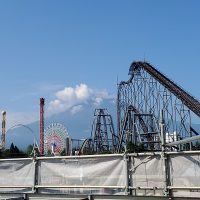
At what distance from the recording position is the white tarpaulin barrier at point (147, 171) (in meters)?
7.88

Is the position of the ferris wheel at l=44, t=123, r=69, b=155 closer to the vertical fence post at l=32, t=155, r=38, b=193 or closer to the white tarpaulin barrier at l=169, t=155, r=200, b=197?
the vertical fence post at l=32, t=155, r=38, b=193

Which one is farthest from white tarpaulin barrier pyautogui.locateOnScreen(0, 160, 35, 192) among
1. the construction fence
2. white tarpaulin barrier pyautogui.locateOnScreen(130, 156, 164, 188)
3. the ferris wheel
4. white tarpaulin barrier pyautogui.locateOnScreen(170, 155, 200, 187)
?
the ferris wheel

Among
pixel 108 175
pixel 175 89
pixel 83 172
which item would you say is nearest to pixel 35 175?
pixel 83 172

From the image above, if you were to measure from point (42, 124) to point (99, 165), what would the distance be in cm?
6636

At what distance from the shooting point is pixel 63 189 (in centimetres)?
884

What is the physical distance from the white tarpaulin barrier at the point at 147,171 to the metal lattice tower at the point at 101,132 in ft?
170

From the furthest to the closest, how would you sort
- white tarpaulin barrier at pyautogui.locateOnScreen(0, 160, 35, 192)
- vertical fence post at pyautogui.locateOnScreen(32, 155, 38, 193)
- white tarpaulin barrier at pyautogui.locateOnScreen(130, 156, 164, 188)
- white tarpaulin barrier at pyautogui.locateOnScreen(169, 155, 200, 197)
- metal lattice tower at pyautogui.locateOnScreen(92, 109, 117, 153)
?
metal lattice tower at pyautogui.locateOnScreen(92, 109, 117, 153) < white tarpaulin barrier at pyautogui.locateOnScreen(0, 160, 35, 192) < vertical fence post at pyautogui.locateOnScreen(32, 155, 38, 193) < white tarpaulin barrier at pyautogui.locateOnScreen(130, 156, 164, 188) < white tarpaulin barrier at pyautogui.locateOnScreen(169, 155, 200, 197)

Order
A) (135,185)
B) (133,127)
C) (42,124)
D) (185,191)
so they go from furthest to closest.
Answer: (42,124), (133,127), (135,185), (185,191)

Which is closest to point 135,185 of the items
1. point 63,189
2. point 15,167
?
point 63,189

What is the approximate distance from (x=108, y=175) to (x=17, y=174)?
94.2 inches

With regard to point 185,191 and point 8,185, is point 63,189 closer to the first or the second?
point 8,185

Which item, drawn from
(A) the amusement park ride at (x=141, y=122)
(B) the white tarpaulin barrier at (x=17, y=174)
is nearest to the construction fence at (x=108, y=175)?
(B) the white tarpaulin barrier at (x=17, y=174)

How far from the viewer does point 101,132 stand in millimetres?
62281

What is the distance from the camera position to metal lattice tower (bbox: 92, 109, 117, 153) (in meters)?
60.8
